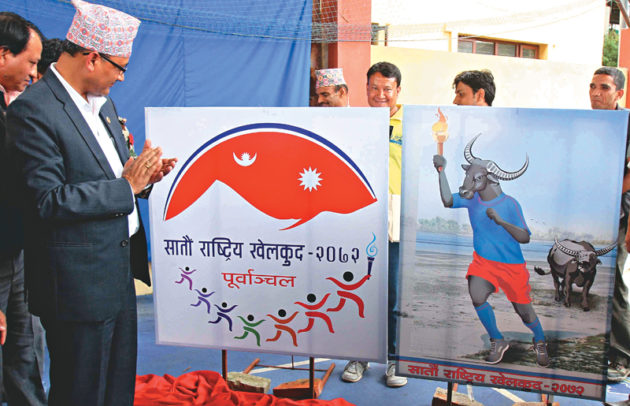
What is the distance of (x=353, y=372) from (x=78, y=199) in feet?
6.09

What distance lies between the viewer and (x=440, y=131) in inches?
85.2

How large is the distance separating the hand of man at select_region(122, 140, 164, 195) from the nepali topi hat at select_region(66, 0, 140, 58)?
36cm

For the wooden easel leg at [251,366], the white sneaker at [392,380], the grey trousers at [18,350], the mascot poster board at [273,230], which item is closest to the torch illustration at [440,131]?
the mascot poster board at [273,230]

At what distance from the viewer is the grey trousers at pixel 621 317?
9.64ft

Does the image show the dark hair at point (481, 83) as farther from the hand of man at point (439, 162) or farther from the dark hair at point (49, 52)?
the dark hair at point (49, 52)

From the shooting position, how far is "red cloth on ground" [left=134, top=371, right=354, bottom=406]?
8.40 ft

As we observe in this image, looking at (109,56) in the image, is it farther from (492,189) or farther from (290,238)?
(492,189)

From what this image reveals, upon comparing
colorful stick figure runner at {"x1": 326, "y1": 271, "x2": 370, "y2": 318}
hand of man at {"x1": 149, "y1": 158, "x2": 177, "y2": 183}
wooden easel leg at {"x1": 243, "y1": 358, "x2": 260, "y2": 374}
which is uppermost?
hand of man at {"x1": 149, "y1": 158, "x2": 177, "y2": 183}

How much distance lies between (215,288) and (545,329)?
1.47m

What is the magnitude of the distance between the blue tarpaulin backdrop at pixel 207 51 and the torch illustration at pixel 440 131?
3.23 meters

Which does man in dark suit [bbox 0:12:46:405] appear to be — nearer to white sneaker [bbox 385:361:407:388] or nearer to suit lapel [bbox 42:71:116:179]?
suit lapel [bbox 42:71:116:179]

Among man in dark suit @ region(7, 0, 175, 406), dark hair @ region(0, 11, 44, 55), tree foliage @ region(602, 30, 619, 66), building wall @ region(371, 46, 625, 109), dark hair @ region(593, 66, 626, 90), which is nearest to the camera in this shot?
man in dark suit @ region(7, 0, 175, 406)

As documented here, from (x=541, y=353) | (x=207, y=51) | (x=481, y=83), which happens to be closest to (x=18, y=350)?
(x=541, y=353)

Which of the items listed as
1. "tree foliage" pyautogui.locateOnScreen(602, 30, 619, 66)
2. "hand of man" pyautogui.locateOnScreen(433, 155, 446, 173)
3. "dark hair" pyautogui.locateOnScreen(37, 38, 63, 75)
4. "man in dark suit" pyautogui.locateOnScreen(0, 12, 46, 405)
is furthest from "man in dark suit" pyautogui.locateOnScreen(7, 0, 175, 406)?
"tree foliage" pyautogui.locateOnScreen(602, 30, 619, 66)
